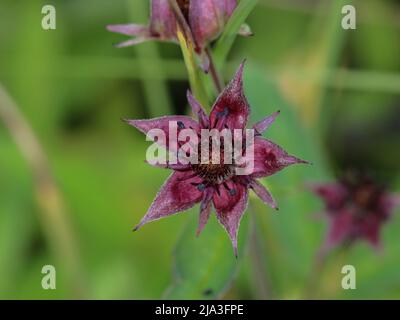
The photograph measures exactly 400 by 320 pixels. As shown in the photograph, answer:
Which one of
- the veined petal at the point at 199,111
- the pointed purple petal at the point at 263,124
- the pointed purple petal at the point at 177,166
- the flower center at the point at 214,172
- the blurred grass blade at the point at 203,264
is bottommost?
the blurred grass blade at the point at 203,264

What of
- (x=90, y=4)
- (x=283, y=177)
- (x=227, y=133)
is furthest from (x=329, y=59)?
(x=227, y=133)

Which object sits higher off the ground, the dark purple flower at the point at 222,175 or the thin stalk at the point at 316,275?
the dark purple flower at the point at 222,175

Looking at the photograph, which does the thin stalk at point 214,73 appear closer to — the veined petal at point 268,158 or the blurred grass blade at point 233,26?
the blurred grass blade at point 233,26

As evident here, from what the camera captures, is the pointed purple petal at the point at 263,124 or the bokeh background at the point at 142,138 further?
the bokeh background at the point at 142,138

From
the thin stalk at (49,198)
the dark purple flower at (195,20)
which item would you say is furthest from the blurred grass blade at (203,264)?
the thin stalk at (49,198)

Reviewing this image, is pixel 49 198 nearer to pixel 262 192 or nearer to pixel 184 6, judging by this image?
pixel 184 6

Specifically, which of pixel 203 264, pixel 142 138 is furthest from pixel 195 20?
pixel 142 138

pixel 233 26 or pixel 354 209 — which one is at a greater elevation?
pixel 233 26

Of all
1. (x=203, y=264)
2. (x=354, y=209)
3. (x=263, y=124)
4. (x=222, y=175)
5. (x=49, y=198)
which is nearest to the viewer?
(x=263, y=124)
